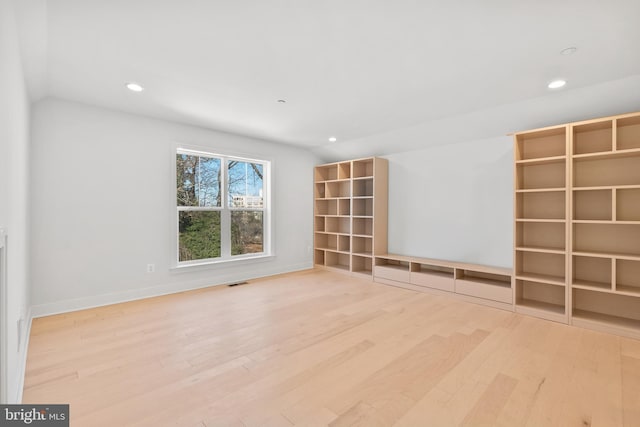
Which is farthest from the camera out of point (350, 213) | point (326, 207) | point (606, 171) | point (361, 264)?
point (326, 207)

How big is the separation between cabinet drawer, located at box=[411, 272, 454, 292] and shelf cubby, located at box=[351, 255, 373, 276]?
103cm

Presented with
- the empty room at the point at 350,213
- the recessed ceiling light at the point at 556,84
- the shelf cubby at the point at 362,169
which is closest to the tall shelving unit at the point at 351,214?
the shelf cubby at the point at 362,169

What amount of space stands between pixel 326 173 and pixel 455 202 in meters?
2.71

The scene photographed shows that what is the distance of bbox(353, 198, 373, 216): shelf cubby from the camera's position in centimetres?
546

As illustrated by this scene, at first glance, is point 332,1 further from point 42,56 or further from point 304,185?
point 304,185

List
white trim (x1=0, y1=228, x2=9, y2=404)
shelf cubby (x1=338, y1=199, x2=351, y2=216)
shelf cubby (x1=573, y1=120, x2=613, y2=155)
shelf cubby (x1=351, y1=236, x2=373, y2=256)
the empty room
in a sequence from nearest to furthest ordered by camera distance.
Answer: white trim (x1=0, y1=228, x2=9, y2=404) → the empty room → shelf cubby (x1=573, y1=120, x2=613, y2=155) → shelf cubby (x1=351, y1=236, x2=373, y2=256) → shelf cubby (x1=338, y1=199, x2=351, y2=216)

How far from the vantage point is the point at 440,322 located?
3.04 meters

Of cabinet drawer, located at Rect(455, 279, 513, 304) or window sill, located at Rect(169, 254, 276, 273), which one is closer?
cabinet drawer, located at Rect(455, 279, 513, 304)

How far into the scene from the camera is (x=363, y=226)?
5.56 m

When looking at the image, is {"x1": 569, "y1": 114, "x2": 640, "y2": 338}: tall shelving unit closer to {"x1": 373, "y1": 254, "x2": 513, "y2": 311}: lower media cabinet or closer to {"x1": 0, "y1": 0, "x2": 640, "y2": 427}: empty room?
{"x1": 0, "y1": 0, "x2": 640, "y2": 427}: empty room

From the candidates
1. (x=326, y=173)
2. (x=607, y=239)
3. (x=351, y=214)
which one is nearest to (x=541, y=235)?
(x=607, y=239)

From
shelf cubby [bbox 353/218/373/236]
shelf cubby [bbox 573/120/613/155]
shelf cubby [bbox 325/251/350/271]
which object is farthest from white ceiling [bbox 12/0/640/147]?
shelf cubby [bbox 325/251/350/271]

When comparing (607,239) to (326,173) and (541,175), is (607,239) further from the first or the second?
(326,173)

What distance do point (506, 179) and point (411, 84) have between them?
6.50ft
